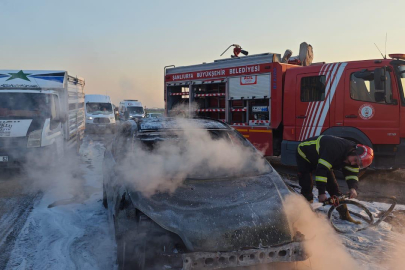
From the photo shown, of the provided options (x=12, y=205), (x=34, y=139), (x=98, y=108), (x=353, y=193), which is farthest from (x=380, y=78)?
(x=98, y=108)

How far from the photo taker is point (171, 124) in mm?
4664

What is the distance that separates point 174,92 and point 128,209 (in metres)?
8.47

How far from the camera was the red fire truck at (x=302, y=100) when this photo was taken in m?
6.89

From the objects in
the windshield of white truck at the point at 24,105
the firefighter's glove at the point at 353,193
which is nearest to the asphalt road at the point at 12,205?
the windshield of white truck at the point at 24,105

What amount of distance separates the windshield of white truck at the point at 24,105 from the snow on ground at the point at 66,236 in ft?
8.75

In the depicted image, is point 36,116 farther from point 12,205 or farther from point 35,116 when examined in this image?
point 12,205

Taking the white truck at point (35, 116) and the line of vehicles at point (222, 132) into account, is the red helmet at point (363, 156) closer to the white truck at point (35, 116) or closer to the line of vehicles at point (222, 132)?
the line of vehicles at point (222, 132)

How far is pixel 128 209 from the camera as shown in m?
3.07

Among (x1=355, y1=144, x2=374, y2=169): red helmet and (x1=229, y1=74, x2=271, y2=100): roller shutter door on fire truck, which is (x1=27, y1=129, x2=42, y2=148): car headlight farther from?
(x1=355, y1=144, x2=374, y2=169): red helmet

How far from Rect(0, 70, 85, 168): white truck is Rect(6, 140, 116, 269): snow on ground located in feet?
5.51

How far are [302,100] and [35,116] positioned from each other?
6214mm

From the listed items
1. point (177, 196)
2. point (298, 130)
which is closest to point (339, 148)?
point (177, 196)

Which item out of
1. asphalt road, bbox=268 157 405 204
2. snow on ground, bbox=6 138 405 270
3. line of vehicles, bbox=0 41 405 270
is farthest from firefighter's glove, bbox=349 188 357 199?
asphalt road, bbox=268 157 405 204

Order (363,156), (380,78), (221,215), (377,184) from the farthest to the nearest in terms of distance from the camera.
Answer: (377,184), (380,78), (363,156), (221,215)
